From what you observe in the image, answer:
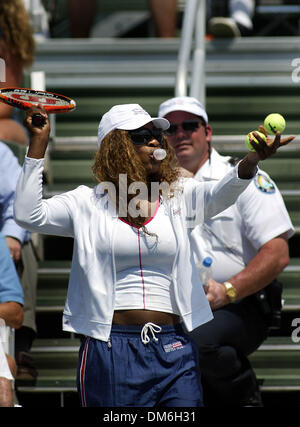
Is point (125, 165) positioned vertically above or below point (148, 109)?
below

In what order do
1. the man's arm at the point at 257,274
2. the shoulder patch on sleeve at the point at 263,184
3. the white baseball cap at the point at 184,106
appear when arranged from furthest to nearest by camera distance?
the white baseball cap at the point at 184,106, the shoulder patch on sleeve at the point at 263,184, the man's arm at the point at 257,274

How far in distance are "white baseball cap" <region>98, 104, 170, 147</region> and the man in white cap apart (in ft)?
3.41

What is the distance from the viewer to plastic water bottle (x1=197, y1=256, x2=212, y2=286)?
14.6 feet

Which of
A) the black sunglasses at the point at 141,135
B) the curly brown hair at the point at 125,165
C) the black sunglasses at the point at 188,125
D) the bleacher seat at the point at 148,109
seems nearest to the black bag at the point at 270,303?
the bleacher seat at the point at 148,109

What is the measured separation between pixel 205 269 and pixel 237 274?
152 mm

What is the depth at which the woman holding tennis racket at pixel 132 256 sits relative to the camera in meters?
3.46

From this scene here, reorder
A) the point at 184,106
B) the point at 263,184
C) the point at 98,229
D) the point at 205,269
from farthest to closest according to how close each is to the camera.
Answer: the point at 184,106 → the point at 263,184 → the point at 205,269 → the point at 98,229

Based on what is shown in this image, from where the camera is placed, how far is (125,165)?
361cm

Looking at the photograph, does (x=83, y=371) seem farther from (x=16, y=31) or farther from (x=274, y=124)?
(x=16, y=31)

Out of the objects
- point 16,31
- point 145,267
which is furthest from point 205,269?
point 16,31

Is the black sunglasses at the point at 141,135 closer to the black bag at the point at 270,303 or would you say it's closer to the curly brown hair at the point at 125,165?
the curly brown hair at the point at 125,165

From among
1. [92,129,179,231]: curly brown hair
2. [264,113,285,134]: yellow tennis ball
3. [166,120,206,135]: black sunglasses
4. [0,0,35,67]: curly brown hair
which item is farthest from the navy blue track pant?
[0,0,35,67]: curly brown hair

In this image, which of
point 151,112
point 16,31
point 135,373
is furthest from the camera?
point 151,112
